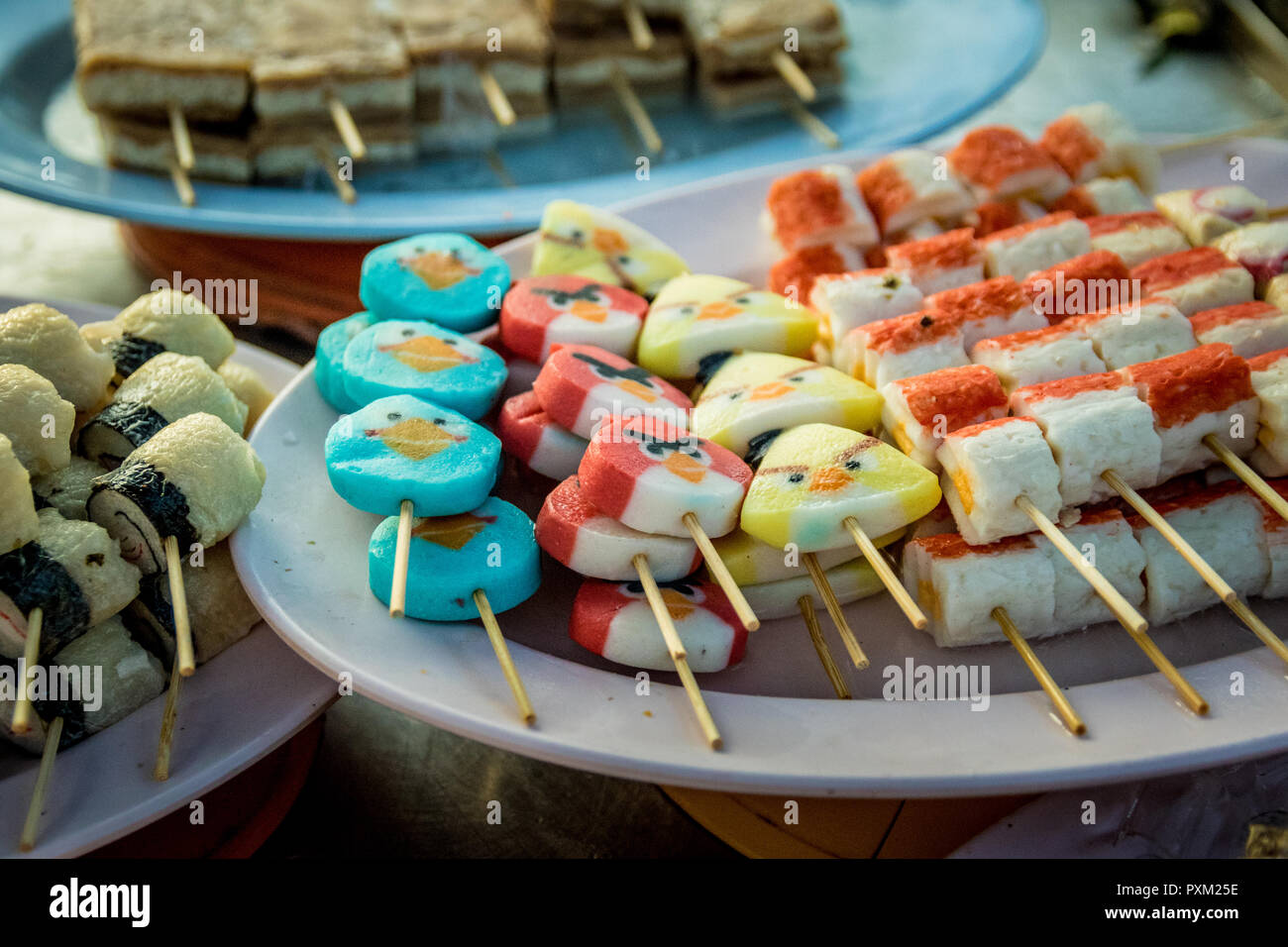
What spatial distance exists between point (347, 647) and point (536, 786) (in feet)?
1.96

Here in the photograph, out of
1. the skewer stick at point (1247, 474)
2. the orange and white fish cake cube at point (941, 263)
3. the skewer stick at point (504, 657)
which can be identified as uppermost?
the orange and white fish cake cube at point (941, 263)

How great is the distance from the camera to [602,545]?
2078 millimetres

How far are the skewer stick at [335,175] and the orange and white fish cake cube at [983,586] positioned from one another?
2.28 m

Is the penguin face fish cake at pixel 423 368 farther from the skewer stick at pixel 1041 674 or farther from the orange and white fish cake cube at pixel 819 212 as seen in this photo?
the skewer stick at pixel 1041 674

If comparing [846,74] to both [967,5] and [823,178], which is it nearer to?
[967,5]

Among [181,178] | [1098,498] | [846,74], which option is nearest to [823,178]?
[1098,498]

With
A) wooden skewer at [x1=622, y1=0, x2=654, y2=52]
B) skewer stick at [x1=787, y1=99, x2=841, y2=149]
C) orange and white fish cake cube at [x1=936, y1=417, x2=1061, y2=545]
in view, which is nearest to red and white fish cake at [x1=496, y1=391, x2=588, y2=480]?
orange and white fish cake cube at [x1=936, y1=417, x2=1061, y2=545]

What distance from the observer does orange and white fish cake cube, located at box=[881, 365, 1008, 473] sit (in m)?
2.21

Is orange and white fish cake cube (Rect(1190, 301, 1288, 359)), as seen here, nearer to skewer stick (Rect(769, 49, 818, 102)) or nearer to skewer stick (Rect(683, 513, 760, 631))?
skewer stick (Rect(683, 513, 760, 631))

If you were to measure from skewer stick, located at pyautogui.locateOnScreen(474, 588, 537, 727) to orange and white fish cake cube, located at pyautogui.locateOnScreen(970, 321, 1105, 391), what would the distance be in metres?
1.14

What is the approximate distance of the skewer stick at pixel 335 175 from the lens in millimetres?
3617

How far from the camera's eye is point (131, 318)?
2.51 metres

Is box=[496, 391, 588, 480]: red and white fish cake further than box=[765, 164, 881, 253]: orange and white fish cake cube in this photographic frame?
No

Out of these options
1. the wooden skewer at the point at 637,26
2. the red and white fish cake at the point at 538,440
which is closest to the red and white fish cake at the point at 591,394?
the red and white fish cake at the point at 538,440
